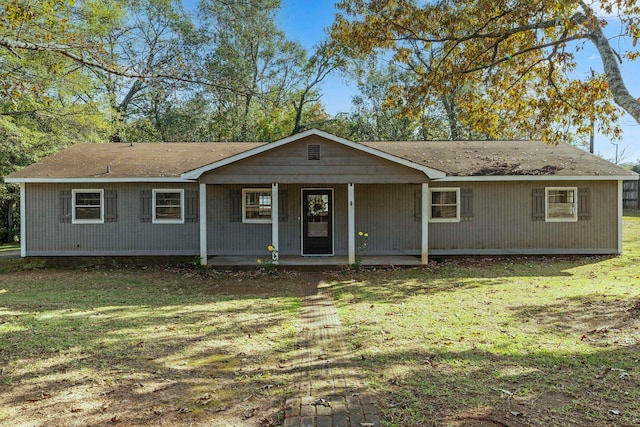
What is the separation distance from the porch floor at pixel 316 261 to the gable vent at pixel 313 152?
2.90 meters

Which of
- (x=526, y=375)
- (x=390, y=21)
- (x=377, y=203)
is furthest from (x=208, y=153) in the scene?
(x=526, y=375)

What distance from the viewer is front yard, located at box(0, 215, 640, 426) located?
3592 millimetres

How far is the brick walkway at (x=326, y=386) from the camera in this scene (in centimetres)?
343

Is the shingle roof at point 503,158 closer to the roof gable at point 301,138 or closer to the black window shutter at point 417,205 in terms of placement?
the black window shutter at point 417,205

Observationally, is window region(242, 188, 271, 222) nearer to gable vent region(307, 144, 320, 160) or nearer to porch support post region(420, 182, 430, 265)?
gable vent region(307, 144, 320, 160)

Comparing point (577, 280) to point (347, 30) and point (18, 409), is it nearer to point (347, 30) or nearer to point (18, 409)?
point (347, 30)

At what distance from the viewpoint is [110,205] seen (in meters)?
12.9

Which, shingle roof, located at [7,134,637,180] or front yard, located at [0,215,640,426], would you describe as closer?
front yard, located at [0,215,640,426]

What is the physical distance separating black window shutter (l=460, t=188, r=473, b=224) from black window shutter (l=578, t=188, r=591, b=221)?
341 cm

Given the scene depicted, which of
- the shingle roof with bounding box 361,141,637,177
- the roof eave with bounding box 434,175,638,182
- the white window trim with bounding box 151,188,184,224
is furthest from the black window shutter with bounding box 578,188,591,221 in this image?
the white window trim with bounding box 151,188,184,224

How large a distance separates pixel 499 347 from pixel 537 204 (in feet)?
31.1

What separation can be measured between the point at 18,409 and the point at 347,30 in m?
10.9

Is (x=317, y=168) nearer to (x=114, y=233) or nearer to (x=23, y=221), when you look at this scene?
(x=114, y=233)

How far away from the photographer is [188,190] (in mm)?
12969
